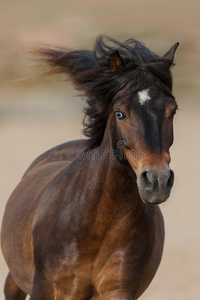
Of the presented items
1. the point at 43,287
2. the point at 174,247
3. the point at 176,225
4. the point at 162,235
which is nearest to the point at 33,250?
the point at 43,287

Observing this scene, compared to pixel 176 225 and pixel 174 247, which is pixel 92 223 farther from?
pixel 176 225

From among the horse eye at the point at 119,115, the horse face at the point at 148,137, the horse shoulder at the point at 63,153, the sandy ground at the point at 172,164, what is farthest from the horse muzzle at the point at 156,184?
the horse shoulder at the point at 63,153

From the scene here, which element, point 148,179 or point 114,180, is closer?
point 148,179

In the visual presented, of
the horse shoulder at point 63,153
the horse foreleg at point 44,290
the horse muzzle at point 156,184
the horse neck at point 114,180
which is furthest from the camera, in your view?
the horse shoulder at point 63,153

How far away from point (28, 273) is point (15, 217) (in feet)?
2.07

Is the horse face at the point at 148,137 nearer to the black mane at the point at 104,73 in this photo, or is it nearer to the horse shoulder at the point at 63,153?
the black mane at the point at 104,73

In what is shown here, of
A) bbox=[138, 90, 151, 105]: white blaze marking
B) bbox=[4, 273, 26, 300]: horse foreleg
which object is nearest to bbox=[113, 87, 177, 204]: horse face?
bbox=[138, 90, 151, 105]: white blaze marking

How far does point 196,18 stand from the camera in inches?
993

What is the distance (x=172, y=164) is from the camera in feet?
42.9

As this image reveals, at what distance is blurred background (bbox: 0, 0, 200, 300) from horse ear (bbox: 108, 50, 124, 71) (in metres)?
0.98

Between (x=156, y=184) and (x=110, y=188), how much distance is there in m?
0.74

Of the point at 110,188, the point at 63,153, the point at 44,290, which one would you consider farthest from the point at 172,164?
the point at 110,188

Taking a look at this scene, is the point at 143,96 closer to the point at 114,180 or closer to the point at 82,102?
the point at 114,180

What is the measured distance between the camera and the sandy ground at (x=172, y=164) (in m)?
9.02
